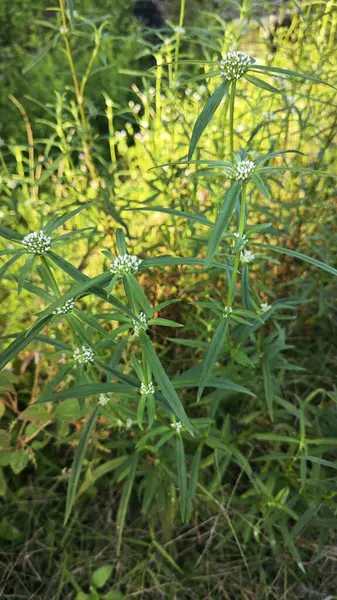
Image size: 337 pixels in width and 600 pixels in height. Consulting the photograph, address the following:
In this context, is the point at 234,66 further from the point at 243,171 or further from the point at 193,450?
the point at 193,450

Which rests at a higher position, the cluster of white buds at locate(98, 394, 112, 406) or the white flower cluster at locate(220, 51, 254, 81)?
the white flower cluster at locate(220, 51, 254, 81)

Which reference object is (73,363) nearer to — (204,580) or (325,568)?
(204,580)

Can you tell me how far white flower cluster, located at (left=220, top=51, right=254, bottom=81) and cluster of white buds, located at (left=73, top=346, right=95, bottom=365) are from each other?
64 centimetres

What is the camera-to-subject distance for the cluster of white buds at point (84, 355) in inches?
44.9

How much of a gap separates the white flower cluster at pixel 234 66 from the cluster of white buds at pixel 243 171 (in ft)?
0.54

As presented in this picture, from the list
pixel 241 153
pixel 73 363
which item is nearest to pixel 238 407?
pixel 73 363

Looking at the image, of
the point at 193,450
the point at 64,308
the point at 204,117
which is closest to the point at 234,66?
the point at 204,117

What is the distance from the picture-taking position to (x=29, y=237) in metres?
0.94

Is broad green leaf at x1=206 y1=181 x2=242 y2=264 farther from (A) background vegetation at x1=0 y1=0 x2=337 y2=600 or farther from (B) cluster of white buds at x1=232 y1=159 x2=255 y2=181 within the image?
(A) background vegetation at x1=0 y1=0 x2=337 y2=600

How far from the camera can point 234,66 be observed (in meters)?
0.96

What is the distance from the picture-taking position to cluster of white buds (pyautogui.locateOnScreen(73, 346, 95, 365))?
44.9 inches

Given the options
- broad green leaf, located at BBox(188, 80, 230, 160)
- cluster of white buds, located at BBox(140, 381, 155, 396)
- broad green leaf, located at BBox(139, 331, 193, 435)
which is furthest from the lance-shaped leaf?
broad green leaf, located at BBox(188, 80, 230, 160)

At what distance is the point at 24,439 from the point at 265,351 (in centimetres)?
84

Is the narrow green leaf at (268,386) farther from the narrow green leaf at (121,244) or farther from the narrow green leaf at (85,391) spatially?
the narrow green leaf at (121,244)
